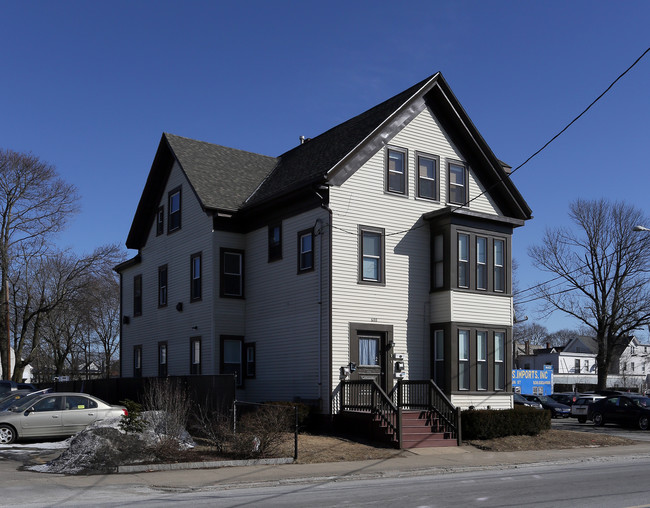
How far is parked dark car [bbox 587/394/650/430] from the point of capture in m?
31.5

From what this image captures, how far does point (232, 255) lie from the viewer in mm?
27578

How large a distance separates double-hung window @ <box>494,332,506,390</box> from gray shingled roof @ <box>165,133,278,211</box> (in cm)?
1066

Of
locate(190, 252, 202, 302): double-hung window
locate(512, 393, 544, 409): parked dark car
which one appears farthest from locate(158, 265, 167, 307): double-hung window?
locate(512, 393, 544, 409): parked dark car

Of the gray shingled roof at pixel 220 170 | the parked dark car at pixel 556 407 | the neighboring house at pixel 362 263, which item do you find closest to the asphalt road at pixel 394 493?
the neighboring house at pixel 362 263

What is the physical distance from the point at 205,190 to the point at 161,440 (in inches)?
488

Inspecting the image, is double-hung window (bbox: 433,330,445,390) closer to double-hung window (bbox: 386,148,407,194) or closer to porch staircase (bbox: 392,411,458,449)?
porch staircase (bbox: 392,411,458,449)

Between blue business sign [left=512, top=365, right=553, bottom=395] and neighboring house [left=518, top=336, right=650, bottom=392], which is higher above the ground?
blue business sign [left=512, top=365, right=553, bottom=395]

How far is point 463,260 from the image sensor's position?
81.7 ft

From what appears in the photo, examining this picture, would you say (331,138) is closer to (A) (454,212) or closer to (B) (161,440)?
(A) (454,212)

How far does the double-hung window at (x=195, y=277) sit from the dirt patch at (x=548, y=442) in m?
11.8

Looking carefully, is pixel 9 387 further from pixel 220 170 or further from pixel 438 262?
pixel 438 262

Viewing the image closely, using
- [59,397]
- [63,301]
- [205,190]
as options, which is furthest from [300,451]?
[63,301]

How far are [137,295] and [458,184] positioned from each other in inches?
632

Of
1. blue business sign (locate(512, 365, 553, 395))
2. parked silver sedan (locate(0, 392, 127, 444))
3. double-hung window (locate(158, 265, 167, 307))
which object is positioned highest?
double-hung window (locate(158, 265, 167, 307))
